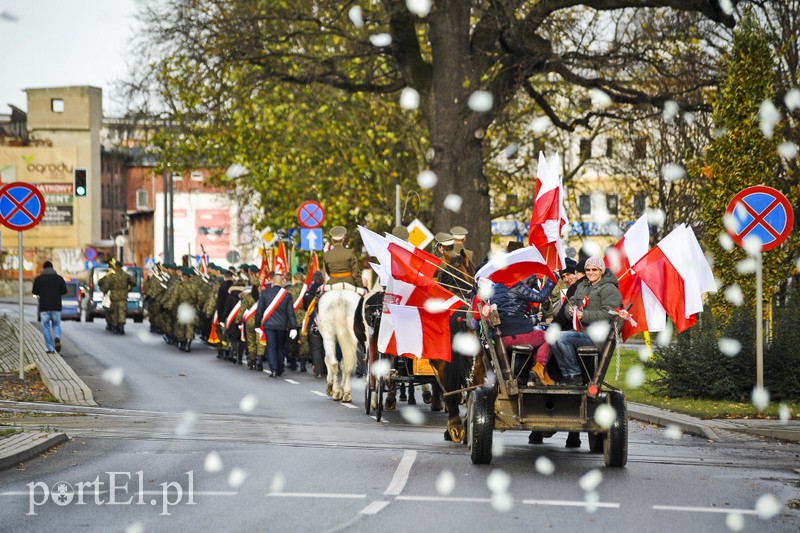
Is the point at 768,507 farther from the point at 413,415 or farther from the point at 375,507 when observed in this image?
the point at 413,415

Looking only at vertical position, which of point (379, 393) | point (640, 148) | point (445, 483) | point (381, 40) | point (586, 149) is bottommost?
point (445, 483)

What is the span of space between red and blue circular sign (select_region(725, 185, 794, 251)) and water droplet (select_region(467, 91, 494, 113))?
8307mm

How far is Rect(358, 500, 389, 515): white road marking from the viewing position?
9.16 m

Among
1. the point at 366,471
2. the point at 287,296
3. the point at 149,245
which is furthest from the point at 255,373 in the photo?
the point at 149,245

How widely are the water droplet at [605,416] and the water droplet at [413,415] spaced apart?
472 cm

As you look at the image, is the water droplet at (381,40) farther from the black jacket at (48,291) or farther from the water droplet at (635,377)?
the black jacket at (48,291)

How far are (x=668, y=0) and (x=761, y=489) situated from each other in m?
13.7

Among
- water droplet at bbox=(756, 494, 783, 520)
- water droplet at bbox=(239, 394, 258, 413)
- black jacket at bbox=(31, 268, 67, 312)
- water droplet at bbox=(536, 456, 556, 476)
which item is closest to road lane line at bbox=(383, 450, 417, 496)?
water droplet at bbox=(536, 456, 556, 476)

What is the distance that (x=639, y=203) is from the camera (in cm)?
4828

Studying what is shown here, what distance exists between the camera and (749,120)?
20219mm

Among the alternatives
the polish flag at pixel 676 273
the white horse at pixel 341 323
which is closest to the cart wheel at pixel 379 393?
the white horse at pixel 341 323

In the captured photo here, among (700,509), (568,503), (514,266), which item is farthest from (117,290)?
(700,509)

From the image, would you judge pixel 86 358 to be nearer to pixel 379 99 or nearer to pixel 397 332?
pixel 379 99

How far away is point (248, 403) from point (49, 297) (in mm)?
9948
